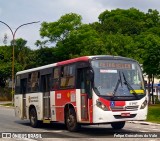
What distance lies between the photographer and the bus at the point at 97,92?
1445 cm

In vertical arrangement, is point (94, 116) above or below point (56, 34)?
below

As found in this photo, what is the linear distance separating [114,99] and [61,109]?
3.09 metres

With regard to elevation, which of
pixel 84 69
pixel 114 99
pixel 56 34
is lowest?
pixel 114 99

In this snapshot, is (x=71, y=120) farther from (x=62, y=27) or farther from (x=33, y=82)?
(x=62, y=27)

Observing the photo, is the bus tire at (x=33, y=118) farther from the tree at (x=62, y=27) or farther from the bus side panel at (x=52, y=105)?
the tree at (x=62, y=27)

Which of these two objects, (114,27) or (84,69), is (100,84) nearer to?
(84,69)

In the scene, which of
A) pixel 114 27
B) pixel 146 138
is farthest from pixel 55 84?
pixel 114 27

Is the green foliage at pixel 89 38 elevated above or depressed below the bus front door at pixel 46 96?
above

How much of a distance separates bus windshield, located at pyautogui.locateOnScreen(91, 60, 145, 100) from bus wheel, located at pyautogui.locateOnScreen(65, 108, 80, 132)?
1.85 metres

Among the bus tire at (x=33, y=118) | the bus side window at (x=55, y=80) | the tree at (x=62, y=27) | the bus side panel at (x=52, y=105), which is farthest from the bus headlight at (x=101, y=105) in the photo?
the tree at (x=62, y=27)

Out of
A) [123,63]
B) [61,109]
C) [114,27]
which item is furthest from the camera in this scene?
[114,27]

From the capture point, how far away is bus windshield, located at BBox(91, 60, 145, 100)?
1461cm

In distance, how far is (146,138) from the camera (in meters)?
13.5

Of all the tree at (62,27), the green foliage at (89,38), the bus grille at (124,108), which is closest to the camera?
the bus grille at (124,108)
